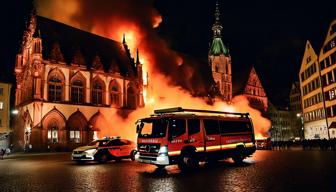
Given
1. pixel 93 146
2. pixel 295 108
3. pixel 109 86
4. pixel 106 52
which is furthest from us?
pixel 295 108

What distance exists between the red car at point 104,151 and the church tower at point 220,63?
6746 centimetres

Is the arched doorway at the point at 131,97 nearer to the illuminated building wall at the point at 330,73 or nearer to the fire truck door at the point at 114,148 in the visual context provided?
the fire truck door at the point at 114,148

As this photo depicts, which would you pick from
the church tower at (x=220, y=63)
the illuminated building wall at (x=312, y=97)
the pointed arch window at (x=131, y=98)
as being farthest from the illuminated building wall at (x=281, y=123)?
the pointed arch window at (x=131, y=98)

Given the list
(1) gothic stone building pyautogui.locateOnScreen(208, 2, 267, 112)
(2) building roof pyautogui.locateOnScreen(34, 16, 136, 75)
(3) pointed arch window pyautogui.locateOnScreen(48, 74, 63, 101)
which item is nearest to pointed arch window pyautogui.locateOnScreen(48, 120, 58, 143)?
(3) pointed arch window pyautogui.locateOnScreen(48, 74, 63, 101)

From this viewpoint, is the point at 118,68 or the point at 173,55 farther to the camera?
the point at 173,55

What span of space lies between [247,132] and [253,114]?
51.9 metres

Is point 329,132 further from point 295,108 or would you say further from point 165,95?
point 295,108

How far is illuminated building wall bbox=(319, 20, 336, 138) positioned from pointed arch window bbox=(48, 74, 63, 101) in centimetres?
4096

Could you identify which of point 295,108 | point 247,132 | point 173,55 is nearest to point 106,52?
point 173,55

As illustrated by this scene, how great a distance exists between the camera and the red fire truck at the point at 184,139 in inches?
617

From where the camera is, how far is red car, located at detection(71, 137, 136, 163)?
21.3 m

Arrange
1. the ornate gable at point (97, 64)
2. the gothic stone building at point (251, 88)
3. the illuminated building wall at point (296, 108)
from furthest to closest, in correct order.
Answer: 1. the illuminated building wall at point (296, 108)
2. the gothic stone building at point (251, 88)
3. the ornate gable at point (97, 64)

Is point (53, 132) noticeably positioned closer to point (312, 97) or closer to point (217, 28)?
point (312, 97)

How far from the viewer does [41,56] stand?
143 ft
